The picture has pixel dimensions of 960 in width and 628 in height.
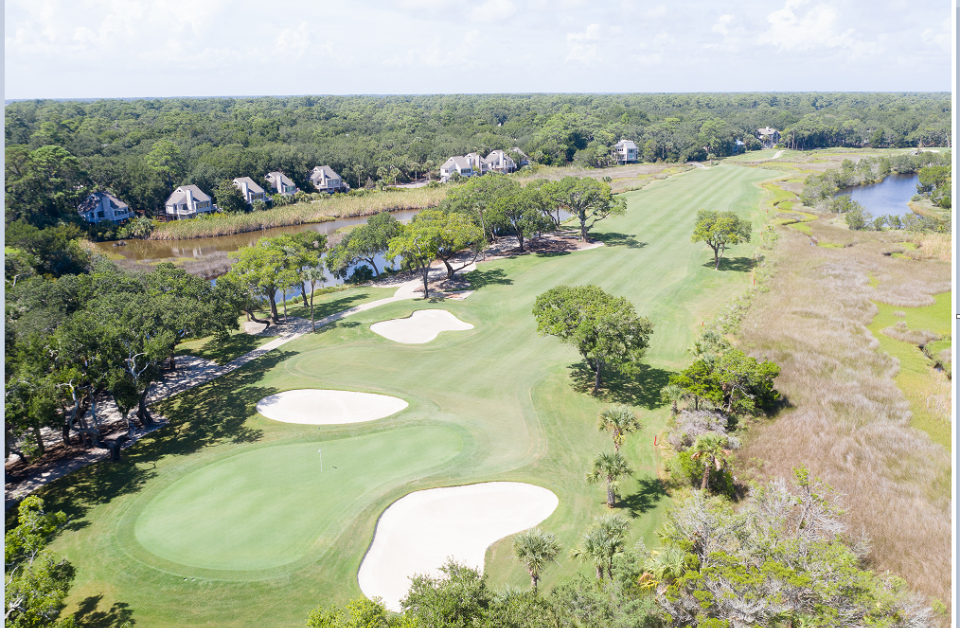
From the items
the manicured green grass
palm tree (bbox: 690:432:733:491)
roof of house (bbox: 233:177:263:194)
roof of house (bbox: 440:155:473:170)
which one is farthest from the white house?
the manicured green grass

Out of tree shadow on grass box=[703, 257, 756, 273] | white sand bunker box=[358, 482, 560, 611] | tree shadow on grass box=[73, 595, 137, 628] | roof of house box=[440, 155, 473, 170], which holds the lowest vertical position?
tree shadow on grass box=[73, 595, 137, 628]

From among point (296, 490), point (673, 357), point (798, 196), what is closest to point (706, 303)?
point (673, 357)

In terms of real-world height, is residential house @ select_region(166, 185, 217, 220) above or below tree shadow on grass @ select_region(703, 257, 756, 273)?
above

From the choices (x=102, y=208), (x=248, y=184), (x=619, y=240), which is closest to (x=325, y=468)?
(x=619, y=240)

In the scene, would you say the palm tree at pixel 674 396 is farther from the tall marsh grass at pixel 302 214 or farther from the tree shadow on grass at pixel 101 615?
the tall marsh grass at pixel 302 214

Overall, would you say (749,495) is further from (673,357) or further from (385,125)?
(385,125)

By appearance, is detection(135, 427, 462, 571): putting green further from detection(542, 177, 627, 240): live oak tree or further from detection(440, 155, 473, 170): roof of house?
detection(440, 155, 473, 170): roof of house

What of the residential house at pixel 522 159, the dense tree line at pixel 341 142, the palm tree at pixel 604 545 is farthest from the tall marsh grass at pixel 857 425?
the residential house at pixel 522 159

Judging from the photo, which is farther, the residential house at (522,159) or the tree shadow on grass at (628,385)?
the residential house at (522,159)
